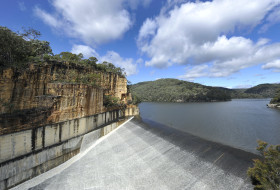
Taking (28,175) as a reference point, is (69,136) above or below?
above

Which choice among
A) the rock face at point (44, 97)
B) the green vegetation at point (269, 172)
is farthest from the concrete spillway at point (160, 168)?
the rock face at point (44, 97)

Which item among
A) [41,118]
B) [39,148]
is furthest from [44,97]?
[39,148]

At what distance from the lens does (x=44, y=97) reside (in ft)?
36.6

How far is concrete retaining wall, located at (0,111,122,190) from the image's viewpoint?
848 cm

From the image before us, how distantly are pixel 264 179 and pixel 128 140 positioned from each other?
11189 millimetres

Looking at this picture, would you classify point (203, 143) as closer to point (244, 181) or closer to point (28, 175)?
point (244, 181)

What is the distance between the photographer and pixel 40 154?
1011 cm

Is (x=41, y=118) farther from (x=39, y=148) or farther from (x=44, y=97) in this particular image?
(x=39, y=148)

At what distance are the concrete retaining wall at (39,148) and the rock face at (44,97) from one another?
61 centimetres

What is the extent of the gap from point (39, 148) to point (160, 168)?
31.1ft

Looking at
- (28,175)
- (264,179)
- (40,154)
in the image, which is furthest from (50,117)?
(264,179)

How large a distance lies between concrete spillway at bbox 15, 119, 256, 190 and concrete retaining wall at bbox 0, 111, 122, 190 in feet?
3.29

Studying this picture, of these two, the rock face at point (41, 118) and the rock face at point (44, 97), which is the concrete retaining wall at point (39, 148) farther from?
the rock face at point (44, 97)

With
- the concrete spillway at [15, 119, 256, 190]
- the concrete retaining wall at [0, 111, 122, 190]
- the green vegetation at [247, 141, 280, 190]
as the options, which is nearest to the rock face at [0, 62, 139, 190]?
the concrete retaining wall at [0, 111, 122, 190]
